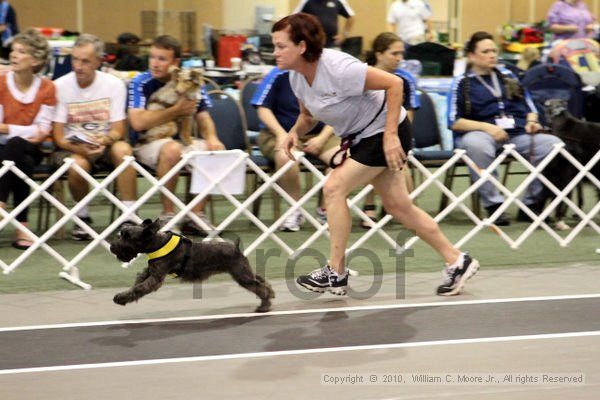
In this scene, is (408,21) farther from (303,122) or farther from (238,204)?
(303,122)

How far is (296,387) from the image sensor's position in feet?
10.5

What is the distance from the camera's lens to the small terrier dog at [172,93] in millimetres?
5598

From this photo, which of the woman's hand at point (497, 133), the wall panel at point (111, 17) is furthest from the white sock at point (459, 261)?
the wall panel at point (111, 17)

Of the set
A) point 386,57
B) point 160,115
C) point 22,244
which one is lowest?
point 22,244

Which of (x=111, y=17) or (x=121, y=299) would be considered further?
(x=111, y=17)

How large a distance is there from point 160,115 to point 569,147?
2388 mm

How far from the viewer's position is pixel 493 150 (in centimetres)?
613

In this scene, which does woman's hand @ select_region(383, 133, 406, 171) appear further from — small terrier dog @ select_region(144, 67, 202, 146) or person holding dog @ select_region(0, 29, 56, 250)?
person holding dog @ select_region(0, 29, 56, 250)

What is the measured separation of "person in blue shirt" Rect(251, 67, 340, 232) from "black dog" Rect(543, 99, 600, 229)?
1.27 metres

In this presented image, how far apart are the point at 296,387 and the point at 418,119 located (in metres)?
3.73

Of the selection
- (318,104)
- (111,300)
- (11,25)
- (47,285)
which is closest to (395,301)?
(318,104)

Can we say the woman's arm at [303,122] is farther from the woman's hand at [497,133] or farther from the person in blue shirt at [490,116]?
the woman's hand at [497,133]

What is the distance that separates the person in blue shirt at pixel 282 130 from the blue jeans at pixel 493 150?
0.80 meters

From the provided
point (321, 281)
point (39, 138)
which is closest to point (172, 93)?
point (39, 138)
